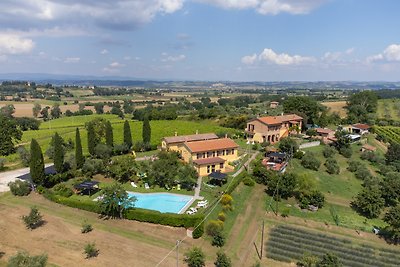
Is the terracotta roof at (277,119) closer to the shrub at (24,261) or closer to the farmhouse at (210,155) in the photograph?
the farmhouse at (210,155)

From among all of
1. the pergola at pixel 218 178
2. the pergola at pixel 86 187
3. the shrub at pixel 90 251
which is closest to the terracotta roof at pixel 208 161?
the pergola at pixel 218 178

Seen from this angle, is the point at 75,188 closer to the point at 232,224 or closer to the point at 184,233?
the point at 184,233

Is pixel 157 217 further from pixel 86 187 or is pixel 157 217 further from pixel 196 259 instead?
pixel 86 187

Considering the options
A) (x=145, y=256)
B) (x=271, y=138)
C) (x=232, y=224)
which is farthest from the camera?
(x=271, y=138)

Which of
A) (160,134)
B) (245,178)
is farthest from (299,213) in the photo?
(160,134)

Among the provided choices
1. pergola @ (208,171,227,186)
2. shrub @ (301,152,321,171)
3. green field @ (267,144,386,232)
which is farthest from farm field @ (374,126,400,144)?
pergola @ (208,171,227,186)

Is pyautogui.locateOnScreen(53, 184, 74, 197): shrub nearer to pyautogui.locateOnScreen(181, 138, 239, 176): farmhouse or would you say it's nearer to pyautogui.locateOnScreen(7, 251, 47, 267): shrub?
pyautogui.locateOnScreen(181, 138, 239, 176): farmhouse

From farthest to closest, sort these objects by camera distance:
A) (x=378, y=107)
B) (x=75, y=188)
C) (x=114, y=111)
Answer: (x=114, y=111)
(x=378, y=107)
(x=75, y=188)
